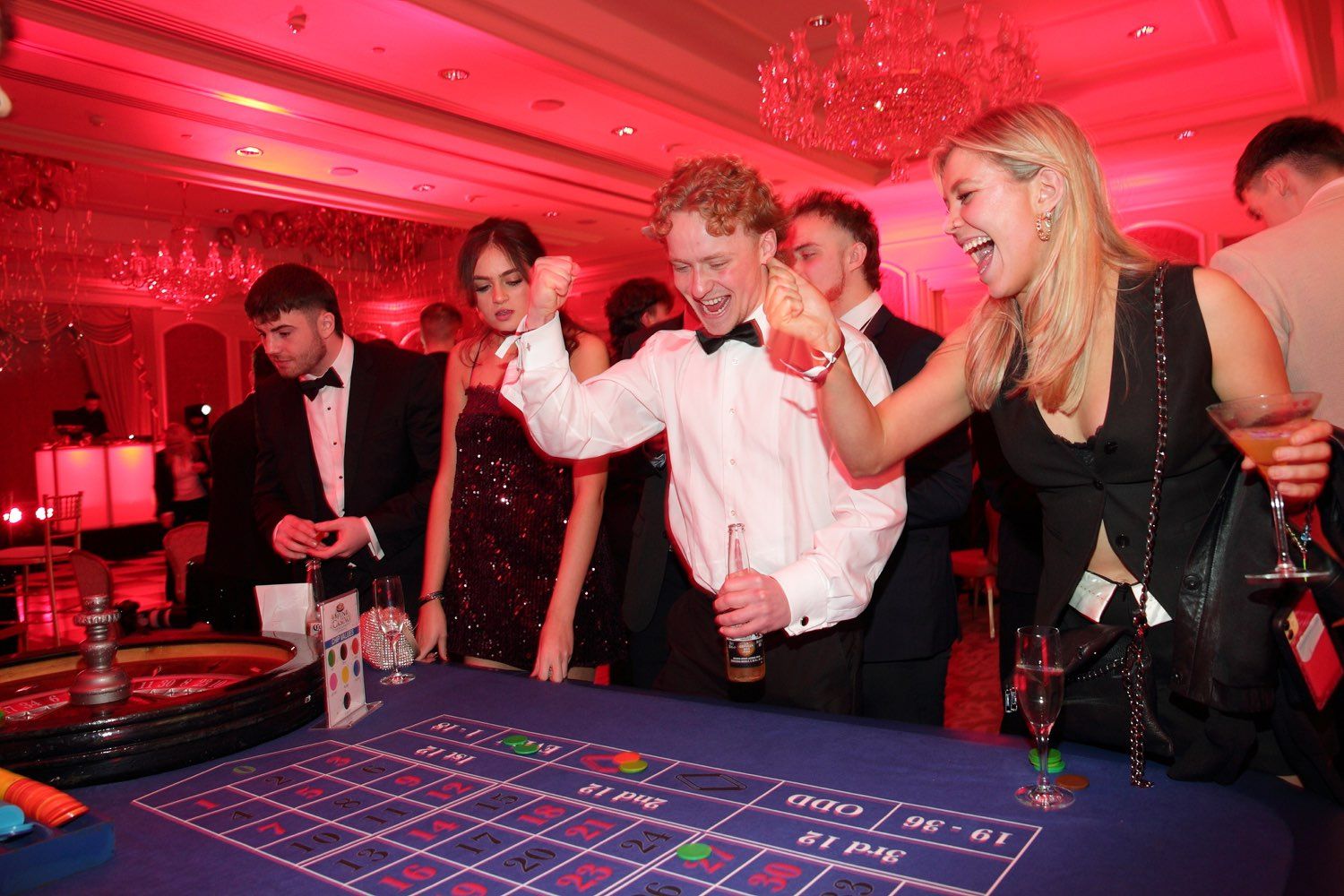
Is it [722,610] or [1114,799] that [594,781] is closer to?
[722,610]

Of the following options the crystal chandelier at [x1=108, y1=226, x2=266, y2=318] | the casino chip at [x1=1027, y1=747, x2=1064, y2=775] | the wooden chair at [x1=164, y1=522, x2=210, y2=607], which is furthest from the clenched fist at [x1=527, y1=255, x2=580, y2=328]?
the crystal chandelier at [x1=108, y1=226, x2=266, y2=318]

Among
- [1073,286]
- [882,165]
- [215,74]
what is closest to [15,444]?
[215,74]

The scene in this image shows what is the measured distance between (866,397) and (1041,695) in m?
0.68

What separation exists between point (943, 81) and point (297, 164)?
5369 millimetres

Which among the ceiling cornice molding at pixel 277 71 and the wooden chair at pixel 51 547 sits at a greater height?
the ceiling cornice molding at pixel 277 71

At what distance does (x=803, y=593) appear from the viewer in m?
1.78

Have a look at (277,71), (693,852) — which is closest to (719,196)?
(693,852)

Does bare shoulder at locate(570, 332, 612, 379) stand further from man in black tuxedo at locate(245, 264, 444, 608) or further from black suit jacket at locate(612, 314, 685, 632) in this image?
man in black tuxedo at locate(245, 264, 444, 608)

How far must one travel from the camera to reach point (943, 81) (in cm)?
572

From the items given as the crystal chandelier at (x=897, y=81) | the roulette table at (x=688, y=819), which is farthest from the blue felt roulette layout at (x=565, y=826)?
the crystal chandelier at (x=897, y=81)

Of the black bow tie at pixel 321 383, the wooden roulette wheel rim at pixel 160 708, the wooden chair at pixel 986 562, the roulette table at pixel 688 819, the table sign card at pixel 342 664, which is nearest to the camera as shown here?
the roulette table at pixel 688 819

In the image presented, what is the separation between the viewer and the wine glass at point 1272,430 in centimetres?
131

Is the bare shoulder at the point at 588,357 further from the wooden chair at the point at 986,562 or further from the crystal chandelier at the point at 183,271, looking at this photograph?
the crystal chandelier at the point at 183,271

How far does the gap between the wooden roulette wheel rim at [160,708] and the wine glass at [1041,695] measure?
120 cm
